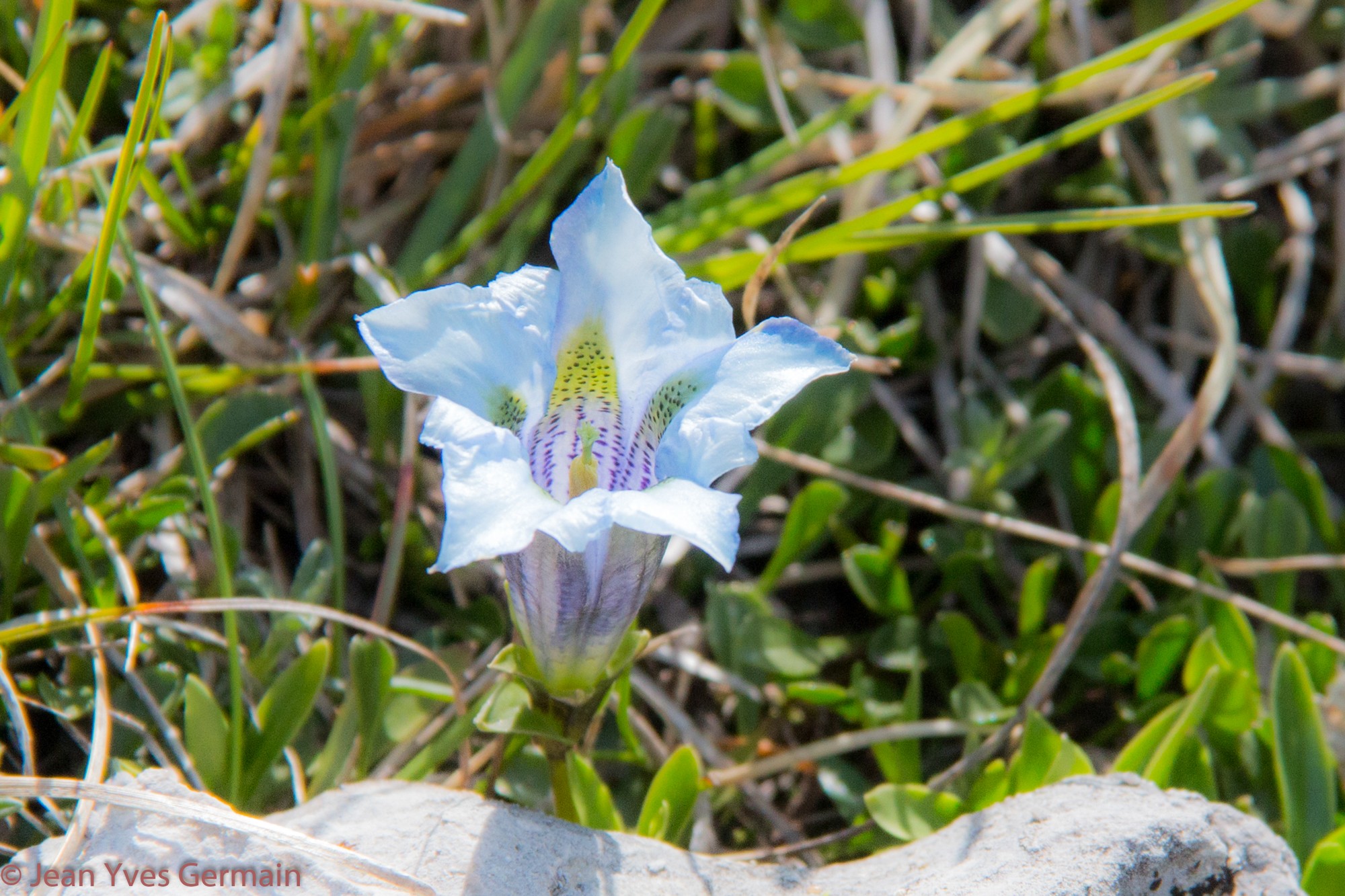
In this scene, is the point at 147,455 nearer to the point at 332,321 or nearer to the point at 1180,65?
the point at 332,321

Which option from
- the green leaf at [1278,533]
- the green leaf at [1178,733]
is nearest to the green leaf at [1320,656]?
the green leaf at [1278,533]

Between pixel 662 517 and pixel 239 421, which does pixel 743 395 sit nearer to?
pixel 662 517

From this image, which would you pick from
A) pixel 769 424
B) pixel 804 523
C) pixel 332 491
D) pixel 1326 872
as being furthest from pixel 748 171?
pixel 1326 872

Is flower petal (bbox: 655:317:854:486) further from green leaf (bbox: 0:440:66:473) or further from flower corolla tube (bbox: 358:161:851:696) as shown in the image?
green leaf (bbox: 0:440:66:473)

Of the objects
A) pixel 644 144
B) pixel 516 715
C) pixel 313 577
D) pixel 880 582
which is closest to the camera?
pixel 516 715

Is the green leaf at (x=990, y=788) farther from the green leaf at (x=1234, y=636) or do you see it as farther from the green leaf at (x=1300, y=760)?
the green leaf at (x=1234, y=636)
